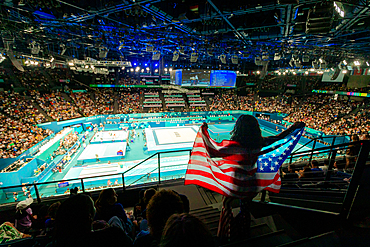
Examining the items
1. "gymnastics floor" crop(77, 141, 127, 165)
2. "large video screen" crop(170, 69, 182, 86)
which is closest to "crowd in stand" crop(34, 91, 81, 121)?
"gymnastics floor" crop(77, 141, 127, 165)

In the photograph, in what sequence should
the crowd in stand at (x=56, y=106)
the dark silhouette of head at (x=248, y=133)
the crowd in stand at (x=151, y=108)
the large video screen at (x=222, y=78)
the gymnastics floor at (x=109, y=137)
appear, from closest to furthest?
the dark silhouette of head at (x=248, y=133) → the crowd in stand at (x=151, y=108) → the gymnastics floor at (x=109, y=137) → the crowd in stand at (x=56, y=106) → the large video screen at (x=222, y=78)

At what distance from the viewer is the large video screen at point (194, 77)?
2672 centimetres

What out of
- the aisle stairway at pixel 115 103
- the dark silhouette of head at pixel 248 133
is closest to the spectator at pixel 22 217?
the dark silhouette of head at pixel 248 133

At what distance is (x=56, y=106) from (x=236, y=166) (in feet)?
97.5

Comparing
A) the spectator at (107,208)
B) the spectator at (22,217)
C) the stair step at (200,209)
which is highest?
the spectator at (107,208)

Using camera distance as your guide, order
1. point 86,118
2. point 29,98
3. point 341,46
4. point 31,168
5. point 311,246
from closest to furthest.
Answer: point 311,246
point 31,168
point 341,46
point 29,98
point 86,118

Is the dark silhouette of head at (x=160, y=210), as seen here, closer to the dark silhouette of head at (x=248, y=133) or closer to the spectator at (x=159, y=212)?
the spectator at (x=159, y=212)

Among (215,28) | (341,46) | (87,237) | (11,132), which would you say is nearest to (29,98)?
(11,132)

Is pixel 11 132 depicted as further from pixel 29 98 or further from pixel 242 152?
pixel 242 152

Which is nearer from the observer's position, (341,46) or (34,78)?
(341,46)

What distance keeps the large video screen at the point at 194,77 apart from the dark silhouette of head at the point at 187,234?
26913mm

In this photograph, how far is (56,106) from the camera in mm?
24875

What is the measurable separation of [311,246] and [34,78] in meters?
35.2

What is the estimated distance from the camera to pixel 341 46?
1499cm
